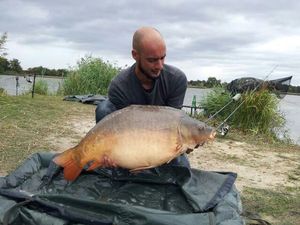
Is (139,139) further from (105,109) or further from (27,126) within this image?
(27,126)

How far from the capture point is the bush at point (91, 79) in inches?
432

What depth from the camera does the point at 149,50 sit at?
2.47 m

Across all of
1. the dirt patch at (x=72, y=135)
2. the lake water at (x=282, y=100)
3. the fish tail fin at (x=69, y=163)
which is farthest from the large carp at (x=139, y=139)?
the lake water at (x=282, y=100)

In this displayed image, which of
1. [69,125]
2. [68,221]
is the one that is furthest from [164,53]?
[69,125]

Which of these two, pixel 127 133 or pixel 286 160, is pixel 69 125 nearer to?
pixel 286 160

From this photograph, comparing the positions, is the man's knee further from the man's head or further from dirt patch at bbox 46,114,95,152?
dirt patch at bbox 46,114,95,152

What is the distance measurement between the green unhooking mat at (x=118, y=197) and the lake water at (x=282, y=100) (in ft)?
16.0

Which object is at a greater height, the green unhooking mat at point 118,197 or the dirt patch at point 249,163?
the green unhooking mat at point 118,197

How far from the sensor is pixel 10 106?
6.66 metres

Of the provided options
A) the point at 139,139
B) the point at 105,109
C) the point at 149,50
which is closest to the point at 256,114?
the point at 105,109

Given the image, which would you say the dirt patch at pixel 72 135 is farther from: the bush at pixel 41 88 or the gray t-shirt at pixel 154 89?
the bush at pixel 41 88

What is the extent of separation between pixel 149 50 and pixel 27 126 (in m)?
3.14

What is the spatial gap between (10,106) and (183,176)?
180 inches

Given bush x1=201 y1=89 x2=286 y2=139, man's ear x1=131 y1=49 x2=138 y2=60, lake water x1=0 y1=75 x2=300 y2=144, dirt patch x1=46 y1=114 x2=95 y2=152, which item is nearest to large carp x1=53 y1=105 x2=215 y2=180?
man's ear x1=131 y1=49 x2=138 y2=60
